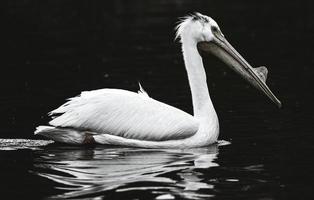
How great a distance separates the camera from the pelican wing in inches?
364

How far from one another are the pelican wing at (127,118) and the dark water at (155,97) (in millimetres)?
250

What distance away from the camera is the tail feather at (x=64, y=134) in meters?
9.30

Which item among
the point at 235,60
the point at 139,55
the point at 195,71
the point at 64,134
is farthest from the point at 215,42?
the point at 139,55

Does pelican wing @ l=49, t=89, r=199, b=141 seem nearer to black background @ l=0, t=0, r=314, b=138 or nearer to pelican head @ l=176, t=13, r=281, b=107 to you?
pelican head @ l=176, t=13, r=281, b=107

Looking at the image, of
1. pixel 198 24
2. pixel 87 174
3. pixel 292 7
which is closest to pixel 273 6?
pixel 292 7

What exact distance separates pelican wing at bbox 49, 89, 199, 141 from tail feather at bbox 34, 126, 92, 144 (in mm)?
82

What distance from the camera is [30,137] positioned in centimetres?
1008

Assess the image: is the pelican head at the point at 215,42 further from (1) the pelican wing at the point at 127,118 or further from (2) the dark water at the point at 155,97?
(1) the pelican wing at the point at 127,118

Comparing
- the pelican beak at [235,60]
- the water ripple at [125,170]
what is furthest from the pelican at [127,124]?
the pelican beak at [235,60]

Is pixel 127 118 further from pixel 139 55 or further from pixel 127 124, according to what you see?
pixel 139 55

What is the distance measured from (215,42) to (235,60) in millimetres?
343

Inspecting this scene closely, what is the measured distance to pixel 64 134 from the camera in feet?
30.9

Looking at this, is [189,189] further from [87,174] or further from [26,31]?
[26,31]

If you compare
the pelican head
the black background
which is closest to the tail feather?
the black background
